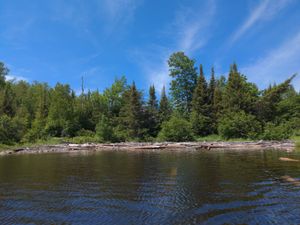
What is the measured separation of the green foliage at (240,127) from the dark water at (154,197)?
94.7 ft

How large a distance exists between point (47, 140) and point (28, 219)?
145 feet

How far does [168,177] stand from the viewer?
46.0 feet

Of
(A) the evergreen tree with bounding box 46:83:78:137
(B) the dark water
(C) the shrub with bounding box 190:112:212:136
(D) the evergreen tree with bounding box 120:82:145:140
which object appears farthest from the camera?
(A) the evergreen tree with bounding box 46:83:78:137

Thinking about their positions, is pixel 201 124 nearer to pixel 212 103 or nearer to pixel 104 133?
pixel 212 103

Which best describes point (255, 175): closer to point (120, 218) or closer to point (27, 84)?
point (120, 218)

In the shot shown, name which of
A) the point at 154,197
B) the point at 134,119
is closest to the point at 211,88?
the point at 134,119

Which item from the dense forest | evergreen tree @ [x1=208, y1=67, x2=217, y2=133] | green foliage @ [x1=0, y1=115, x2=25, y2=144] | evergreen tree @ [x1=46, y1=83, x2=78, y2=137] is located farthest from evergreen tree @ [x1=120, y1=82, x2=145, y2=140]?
green foliage @ [x1=0, y1=115, x2=25, y2=144]

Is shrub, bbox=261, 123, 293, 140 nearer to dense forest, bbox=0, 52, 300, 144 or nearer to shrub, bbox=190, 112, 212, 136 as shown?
dense forest, bbox=0, 52, 300, 144

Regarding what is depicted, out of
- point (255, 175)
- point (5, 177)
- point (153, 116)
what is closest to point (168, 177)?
point (255, 175)

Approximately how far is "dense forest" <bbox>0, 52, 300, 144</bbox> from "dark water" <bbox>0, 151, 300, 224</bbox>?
31.2 m

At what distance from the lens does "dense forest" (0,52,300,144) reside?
45.6 meters

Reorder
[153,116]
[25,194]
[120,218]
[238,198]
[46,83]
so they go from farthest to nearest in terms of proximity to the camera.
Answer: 1. [46,83]
2. [153,116]
3. [25,194]
4. [238,198]
5. [120,218]

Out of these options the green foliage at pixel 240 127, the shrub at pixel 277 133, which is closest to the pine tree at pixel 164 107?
the green foliage at pixel 240 127

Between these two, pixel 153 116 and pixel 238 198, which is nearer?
pixel 238 198
